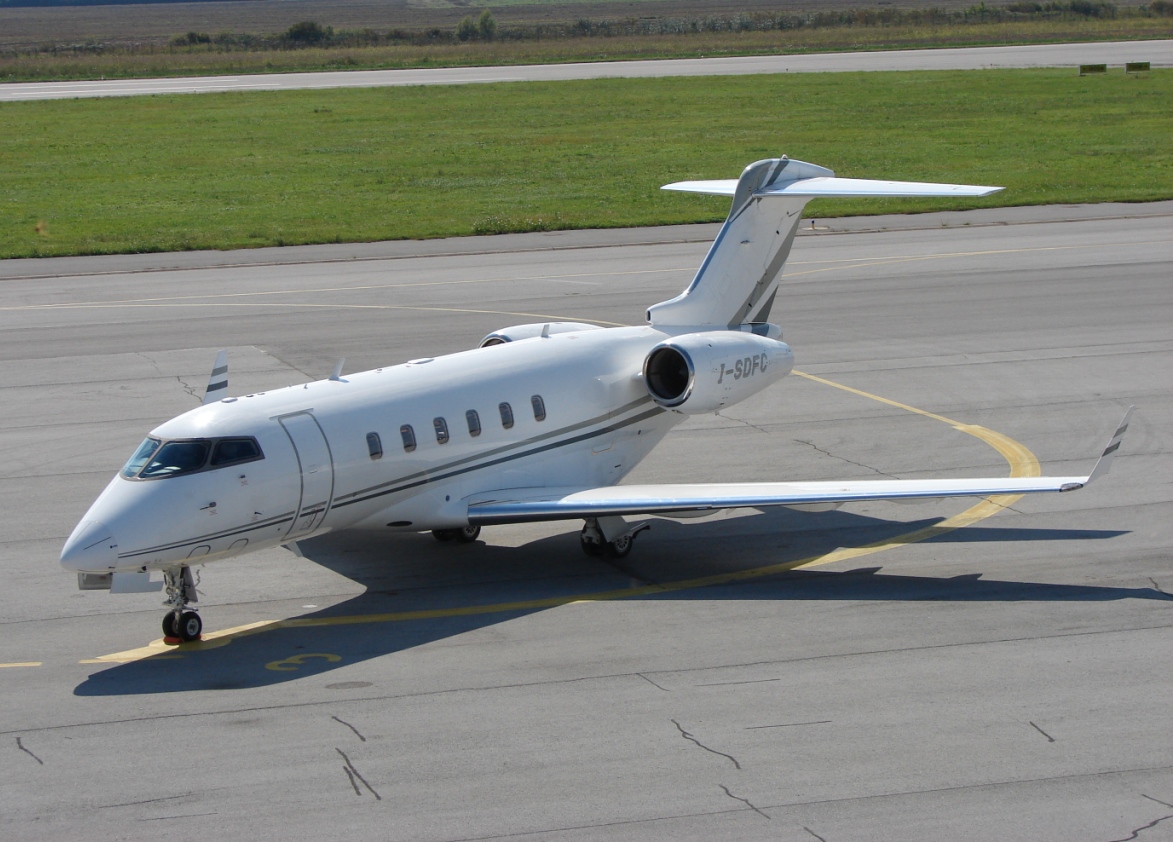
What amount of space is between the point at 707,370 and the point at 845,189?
14.4ft

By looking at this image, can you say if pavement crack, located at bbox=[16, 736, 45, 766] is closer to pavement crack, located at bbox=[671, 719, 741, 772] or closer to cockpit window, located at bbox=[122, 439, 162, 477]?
cockpit window, located at bbox=[122, 439, 162, 477]

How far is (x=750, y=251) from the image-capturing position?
25453 millimetres

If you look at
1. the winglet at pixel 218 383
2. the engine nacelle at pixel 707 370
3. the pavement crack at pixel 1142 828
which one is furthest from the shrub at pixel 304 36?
the pavement crack at pixel 1142 828

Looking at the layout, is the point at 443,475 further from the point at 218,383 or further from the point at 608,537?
the point at 218,383

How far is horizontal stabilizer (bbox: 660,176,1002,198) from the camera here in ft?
75.0

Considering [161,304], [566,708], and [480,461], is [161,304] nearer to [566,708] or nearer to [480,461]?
[480,461]

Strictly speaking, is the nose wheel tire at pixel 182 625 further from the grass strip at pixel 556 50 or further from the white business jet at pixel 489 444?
the grass strip at pixel 556 50

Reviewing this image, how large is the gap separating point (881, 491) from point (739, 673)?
4.39 meters

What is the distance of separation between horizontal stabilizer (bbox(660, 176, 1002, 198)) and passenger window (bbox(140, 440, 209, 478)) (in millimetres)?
11292

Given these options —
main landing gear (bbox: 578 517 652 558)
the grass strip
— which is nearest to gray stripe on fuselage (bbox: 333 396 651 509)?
main landing gear (bbox: 578 517 652 558)

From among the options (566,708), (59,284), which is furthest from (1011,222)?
(566,708)

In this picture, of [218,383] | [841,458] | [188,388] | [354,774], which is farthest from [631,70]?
[354,774]

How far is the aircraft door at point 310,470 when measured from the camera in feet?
59.7

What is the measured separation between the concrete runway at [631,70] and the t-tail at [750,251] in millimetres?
70362
